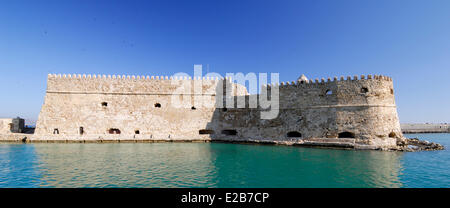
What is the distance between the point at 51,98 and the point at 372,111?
30523 mm

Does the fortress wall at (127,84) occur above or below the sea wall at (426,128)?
above

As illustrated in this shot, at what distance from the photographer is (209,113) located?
2431 cm

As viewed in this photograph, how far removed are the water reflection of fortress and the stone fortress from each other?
7 cm

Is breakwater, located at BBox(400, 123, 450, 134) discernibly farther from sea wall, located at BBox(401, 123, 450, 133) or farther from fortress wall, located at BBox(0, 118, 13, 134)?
fortress wall, located at BBox(0, 118, 13, 134)

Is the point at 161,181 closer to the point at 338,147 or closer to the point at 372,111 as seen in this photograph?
the point at 338,147

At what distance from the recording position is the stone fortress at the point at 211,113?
17.9m

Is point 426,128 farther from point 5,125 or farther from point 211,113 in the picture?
point 5,125

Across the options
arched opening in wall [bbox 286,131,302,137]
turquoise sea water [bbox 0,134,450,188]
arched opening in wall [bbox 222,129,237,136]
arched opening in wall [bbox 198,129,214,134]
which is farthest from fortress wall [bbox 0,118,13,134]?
arched opening in wall [bbox 286,131,302,137]

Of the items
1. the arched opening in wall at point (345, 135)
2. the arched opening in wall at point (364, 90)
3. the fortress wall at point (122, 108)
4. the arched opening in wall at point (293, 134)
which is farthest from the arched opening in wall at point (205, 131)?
the arched opening in wall at point (364, 90)

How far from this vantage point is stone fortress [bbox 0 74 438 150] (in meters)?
17.9

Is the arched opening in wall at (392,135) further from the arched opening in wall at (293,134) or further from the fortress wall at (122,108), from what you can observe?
the fortress wall at (122,108)

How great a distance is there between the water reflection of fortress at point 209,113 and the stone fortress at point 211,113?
69 millimetres

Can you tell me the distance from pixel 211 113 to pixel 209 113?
23cm
